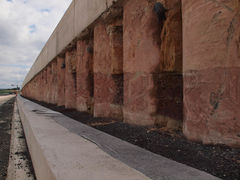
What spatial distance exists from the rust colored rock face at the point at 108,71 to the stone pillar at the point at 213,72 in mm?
1782

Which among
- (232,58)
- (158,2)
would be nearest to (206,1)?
(232,58)

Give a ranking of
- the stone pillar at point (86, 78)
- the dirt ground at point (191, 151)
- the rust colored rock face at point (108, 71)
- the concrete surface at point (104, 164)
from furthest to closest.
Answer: the stone pillar at point (86, 78), the rust colored rock face at point (108, 71), the dirt ground at point (191, 151), the concrete surface at point (104, 164)

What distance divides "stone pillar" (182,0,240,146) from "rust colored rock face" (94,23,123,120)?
1.78m

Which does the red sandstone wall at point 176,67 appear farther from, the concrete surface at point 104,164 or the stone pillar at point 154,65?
the concrete surface at point 104,164

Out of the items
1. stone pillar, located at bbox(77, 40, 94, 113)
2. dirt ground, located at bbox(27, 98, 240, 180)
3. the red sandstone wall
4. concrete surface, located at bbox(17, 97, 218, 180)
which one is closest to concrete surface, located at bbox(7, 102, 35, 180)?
concrete surface, located at bbox(17, 97, 218, 180)

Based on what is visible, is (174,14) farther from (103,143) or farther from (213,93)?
(103,143)

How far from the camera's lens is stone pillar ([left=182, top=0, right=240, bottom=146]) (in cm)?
161

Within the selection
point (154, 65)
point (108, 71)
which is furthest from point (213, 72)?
point (108, 71)

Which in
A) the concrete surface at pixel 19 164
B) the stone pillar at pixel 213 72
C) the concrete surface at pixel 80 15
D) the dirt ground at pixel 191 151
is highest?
the concrete surface at pixel 80 15

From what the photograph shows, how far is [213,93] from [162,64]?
0.99m

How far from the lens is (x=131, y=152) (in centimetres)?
156

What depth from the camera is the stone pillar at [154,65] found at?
7.92 feet

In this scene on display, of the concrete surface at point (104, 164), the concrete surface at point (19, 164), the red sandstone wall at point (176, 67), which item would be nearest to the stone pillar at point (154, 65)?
the red sandstone wall at point (176, 67)

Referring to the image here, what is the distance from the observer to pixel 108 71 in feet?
12.4
